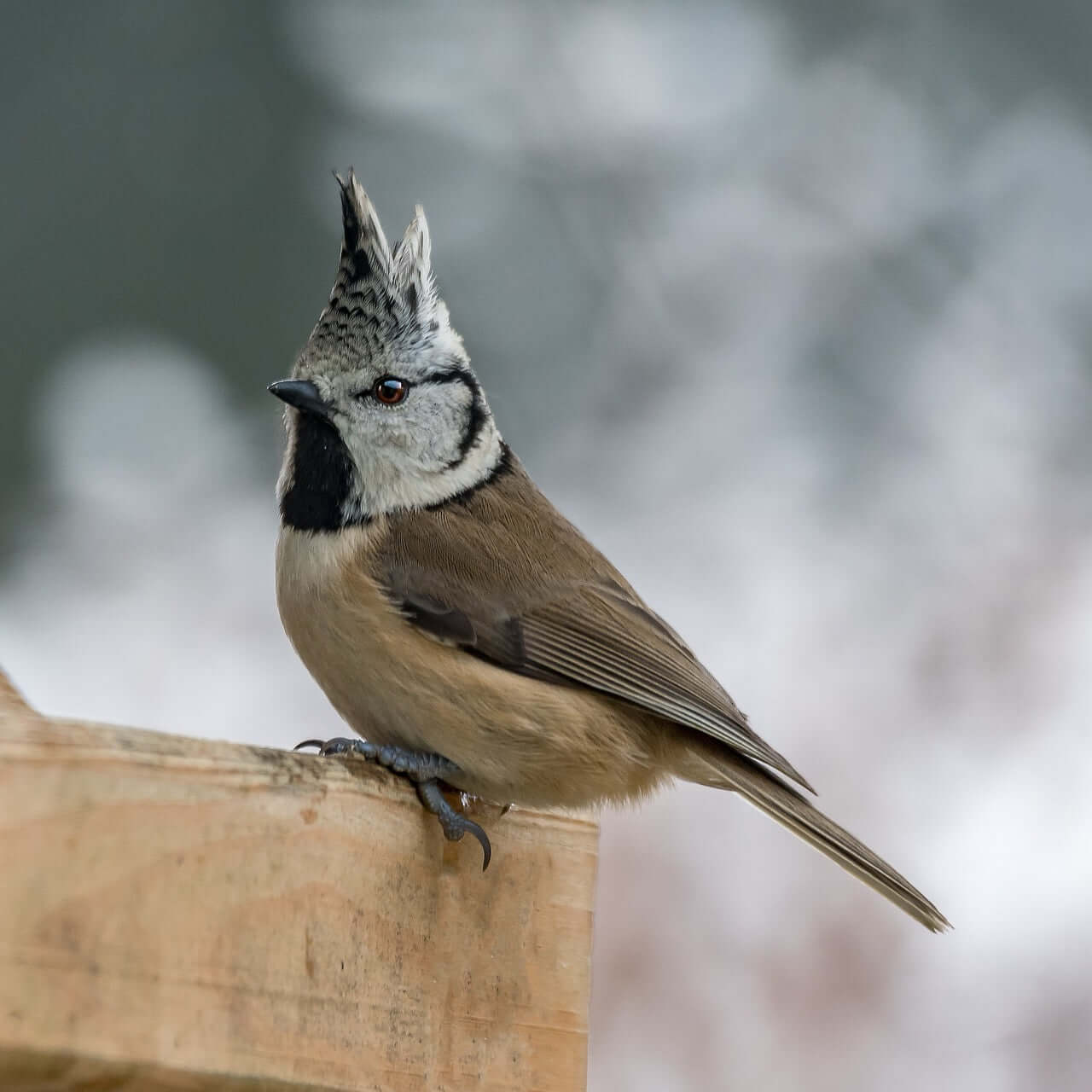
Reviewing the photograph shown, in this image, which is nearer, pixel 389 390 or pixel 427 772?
pixel 427 772

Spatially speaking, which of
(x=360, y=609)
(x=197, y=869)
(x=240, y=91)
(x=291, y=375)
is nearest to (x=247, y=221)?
(x=240, y=91)

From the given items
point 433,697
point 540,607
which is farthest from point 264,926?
point 540,607

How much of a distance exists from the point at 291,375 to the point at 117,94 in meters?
1.11

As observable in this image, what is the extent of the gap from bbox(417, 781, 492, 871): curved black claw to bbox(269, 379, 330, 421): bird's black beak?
0.72 metres

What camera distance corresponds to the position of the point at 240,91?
152 inches

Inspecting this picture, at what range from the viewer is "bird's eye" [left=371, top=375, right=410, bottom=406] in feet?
9.55

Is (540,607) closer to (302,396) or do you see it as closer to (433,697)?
(433,697)

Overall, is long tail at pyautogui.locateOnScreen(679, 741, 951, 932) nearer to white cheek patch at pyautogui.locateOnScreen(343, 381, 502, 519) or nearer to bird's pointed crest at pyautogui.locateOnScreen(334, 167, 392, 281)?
white cheek patch at pyautogui.locateOnScreen(343, 381, 502, 519)

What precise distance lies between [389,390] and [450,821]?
835mm

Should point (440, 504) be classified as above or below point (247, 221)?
below

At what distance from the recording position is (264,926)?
6.68 feet

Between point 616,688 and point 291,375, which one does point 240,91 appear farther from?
point 616,688

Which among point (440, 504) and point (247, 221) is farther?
point (247, 221)

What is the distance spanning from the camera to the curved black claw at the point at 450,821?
2.41 meters
